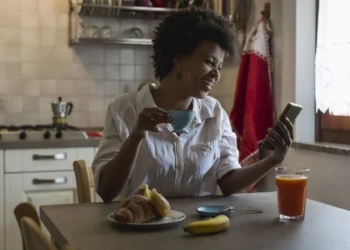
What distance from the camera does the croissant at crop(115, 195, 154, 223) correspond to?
133cm

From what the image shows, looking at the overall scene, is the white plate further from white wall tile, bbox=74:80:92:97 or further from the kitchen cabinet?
white wall tile, bbox=74:80:92:97

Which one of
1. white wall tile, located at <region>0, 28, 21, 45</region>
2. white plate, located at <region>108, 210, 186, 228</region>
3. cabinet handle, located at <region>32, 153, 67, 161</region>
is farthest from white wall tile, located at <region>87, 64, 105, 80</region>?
white plate, located at <region>108, 210, 186, 228</region>

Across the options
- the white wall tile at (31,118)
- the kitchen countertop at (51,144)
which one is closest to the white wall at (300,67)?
the kitchen countertop at (51,144)

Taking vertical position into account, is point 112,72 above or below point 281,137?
above

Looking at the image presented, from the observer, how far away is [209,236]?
1.27 m

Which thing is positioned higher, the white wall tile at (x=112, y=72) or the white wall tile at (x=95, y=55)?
the white wall tile at (x=95, y=55)

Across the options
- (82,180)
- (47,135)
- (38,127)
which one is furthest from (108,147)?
(38,127)

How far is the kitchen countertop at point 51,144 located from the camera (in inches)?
114

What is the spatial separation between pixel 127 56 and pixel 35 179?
1047 mm

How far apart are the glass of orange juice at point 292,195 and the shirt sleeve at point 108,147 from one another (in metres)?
0.52

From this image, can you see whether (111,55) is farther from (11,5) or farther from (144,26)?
(11,5)

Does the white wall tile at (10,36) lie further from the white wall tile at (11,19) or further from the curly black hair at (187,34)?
the curly black hair at (187,34)

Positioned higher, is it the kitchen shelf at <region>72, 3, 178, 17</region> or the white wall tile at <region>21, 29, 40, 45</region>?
the kitchen shelf at <region>72, 3, 178, 17</region>

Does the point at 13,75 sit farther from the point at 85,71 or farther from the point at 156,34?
Answer: the point at 156,34
